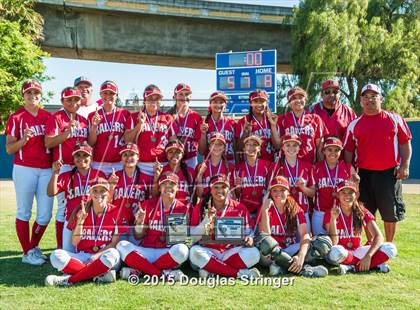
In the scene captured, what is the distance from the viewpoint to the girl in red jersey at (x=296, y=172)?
512 centimetres

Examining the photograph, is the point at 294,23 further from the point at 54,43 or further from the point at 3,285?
the point at 3,285

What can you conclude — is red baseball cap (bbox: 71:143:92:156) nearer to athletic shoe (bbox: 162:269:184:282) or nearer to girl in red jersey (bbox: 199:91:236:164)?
girl in red jersey (bbox: 199:91:236:164)

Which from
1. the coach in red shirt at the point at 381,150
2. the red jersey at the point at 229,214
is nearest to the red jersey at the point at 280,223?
the red jersey at the point at 229,214

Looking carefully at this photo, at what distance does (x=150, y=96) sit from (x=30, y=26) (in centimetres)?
1126

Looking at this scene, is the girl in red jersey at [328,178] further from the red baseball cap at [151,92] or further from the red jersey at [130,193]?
the red baseball cap at [151,92]

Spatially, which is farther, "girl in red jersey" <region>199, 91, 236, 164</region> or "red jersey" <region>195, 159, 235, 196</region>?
"girl in red jersey" <region>199, 91, 236, 164</region>

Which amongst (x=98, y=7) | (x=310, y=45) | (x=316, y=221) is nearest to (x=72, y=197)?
(x=316, y=221)

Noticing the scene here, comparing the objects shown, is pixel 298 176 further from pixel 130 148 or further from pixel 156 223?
pixel 130 148

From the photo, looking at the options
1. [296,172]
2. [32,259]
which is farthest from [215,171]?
[32,259]

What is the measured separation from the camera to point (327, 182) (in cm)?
511

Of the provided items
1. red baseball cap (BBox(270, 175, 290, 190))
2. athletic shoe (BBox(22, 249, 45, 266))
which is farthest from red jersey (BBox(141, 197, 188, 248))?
athletic shoe (BBox(22, 249, 45, 266))

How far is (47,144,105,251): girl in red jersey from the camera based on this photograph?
16.5 ft

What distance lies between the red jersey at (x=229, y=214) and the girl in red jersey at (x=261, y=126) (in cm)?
101

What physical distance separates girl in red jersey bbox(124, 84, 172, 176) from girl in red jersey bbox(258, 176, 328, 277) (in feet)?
4.78
